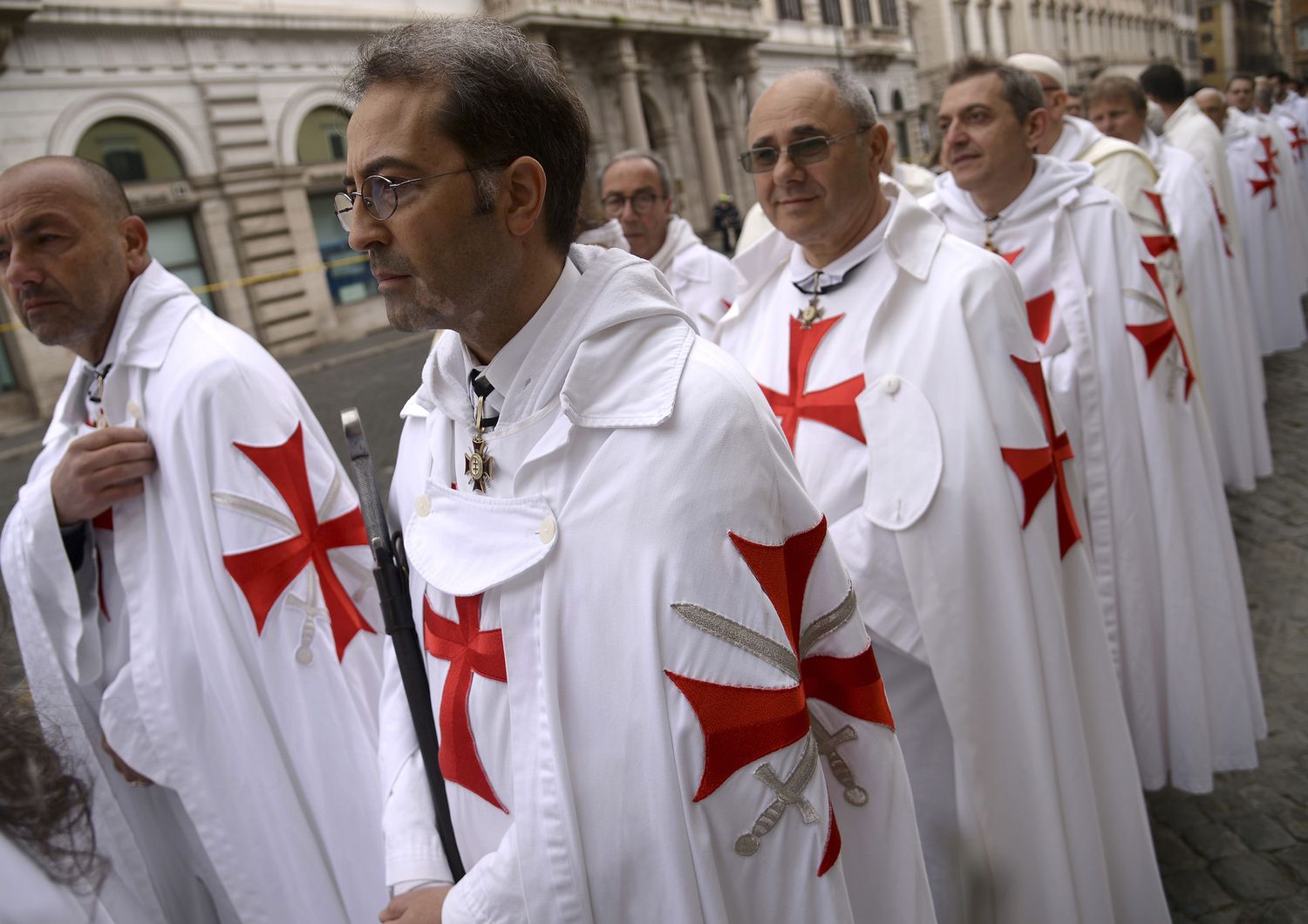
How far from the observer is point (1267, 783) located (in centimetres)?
314

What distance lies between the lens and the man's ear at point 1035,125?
3213 millimetres

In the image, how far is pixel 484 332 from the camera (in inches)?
59.0

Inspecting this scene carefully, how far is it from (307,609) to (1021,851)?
166cm

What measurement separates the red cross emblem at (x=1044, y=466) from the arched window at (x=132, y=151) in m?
15.6

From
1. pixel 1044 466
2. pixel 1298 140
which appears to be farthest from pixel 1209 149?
pixel 1298 140

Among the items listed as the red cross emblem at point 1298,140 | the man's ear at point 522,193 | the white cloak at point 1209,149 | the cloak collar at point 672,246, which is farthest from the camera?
the red cross emblem at point 1298,140

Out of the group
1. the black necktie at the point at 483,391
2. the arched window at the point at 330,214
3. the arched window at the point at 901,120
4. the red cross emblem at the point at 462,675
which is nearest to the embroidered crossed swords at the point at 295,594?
the red cross emblem at the point at 462,675

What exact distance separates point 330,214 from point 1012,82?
55.4 feet

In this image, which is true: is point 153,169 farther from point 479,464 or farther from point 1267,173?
point 479,464

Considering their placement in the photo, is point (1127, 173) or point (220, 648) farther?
point (1127, 173)

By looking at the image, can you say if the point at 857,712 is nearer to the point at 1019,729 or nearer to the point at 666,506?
the point at 666,506

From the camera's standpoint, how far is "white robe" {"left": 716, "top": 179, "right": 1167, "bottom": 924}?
214 centimetres

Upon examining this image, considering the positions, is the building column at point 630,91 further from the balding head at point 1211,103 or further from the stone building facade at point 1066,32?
the balding head at point 1211,103

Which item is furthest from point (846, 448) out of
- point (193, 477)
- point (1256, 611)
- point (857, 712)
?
point (1256, 611)
